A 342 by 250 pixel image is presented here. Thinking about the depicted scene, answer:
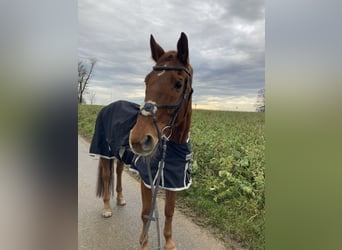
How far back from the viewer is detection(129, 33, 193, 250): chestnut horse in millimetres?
941

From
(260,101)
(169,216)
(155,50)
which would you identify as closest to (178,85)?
(155,50)

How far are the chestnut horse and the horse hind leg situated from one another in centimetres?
80

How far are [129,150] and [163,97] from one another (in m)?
0.56

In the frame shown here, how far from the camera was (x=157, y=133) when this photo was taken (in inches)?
38.2

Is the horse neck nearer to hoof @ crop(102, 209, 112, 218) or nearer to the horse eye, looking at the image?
the horse eye

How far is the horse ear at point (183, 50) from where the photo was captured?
3.40ft

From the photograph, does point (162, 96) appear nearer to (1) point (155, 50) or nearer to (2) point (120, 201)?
(1) point (155, 50)

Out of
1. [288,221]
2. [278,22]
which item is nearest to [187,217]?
[288,221]

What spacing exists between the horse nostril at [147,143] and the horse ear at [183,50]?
0.39 meters

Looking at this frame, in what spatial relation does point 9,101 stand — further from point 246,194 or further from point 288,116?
point 246,194

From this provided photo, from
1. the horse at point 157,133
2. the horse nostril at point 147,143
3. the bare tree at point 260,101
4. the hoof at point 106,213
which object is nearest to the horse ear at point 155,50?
the horse at point 157,133

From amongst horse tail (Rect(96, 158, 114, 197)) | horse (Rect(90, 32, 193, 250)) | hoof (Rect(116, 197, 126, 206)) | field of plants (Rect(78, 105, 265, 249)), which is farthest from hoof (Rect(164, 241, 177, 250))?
horse tail (Rect(96, 158, 114, 197))

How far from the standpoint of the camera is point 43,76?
640mm

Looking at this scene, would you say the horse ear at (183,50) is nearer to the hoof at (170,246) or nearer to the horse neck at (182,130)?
the horse neck at (182,130)
